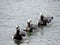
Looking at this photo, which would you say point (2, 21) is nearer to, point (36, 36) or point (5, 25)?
point (5, 25)

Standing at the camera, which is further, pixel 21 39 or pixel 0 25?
pixel 0 25

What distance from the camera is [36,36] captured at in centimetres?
2530

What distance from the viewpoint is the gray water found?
24781 millimetres

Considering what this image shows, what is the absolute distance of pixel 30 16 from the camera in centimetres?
2906

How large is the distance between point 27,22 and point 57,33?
7.23ft

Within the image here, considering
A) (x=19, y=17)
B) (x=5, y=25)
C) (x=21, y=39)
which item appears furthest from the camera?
(x=19, y=17)

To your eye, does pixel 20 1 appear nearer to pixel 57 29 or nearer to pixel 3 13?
pixel 3 13

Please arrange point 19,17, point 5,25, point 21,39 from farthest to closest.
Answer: point 19,17, point 5,25, point 21,39

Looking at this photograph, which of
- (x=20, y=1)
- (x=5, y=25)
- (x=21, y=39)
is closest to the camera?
(x=21, y=39)

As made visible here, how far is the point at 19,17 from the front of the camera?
28.9 meters

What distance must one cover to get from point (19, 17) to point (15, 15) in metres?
0.65

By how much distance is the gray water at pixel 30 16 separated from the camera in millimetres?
24781

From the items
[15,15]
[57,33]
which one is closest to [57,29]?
[57,33]

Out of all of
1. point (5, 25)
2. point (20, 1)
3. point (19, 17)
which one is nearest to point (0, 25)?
point (5, 25)
